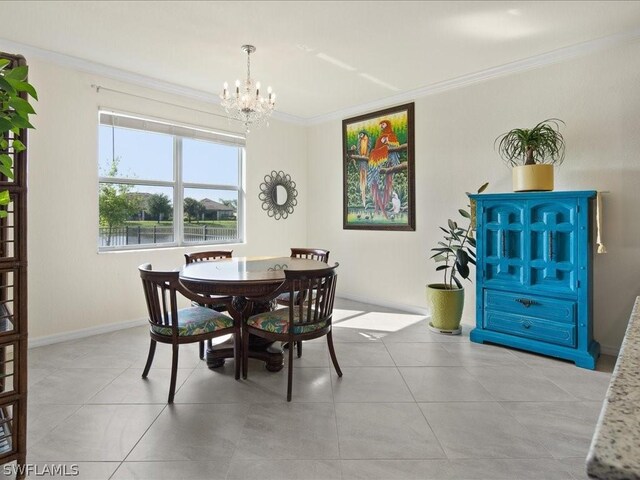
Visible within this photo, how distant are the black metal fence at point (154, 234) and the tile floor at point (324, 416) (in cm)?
120

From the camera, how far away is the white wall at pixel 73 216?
338 centimetres

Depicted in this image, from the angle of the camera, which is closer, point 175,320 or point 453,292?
point 175,320

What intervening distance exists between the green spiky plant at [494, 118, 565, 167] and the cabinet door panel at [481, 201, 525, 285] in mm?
462

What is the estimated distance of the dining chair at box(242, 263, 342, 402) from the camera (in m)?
2.45

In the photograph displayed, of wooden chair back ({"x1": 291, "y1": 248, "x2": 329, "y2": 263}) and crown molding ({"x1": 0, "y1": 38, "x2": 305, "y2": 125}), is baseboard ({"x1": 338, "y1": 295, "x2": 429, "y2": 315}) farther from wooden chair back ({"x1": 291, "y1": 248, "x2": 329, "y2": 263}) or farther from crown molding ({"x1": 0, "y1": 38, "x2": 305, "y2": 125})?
crown molding ({"x1": 0, "y1": 38, "x2": 305, "y2": 125})

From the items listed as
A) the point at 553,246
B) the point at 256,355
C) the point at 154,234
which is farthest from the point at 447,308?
the point at 154,234

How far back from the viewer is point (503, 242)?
11.0ft

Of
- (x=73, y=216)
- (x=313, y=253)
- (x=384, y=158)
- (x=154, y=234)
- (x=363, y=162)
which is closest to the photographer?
(x=73, y=216)

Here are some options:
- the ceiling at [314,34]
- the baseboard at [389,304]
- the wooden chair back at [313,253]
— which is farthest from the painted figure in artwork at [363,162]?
the wooden chair back at [313,253]

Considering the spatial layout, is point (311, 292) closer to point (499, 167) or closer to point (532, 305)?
point (532, 305)

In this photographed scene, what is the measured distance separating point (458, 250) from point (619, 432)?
344cm

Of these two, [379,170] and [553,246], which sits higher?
[379,170]

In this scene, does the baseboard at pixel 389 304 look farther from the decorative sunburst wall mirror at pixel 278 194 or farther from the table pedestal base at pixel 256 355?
the table pedestal base at pixel 256 355

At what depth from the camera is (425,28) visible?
2967 millimetres
